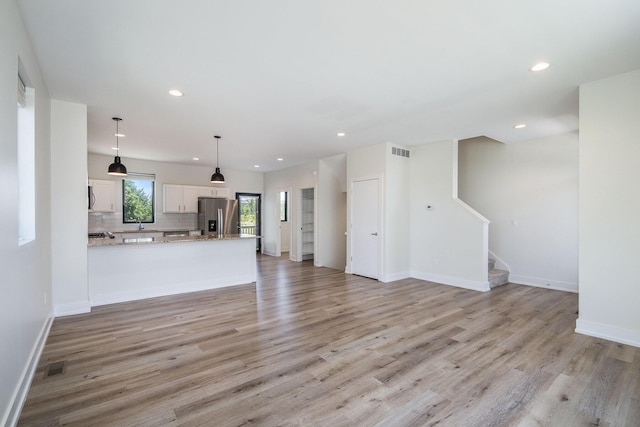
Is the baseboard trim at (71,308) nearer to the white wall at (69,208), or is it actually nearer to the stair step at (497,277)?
the white wall at (69,208)

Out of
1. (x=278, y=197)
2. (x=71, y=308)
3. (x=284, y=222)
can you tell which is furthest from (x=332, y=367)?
(x=284, y=222)

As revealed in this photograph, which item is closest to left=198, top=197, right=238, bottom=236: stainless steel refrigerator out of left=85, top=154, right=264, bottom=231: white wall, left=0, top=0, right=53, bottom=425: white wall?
left=85, top=154, right=264, bottom=231: white wall

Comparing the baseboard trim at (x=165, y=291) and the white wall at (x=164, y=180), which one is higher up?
the white wall at (x=164, y=180)

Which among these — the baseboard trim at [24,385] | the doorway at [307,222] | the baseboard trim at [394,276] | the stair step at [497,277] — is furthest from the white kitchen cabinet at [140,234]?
the stair step at [497,277]

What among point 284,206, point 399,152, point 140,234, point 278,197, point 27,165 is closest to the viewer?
point 27,165

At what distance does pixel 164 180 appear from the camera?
312 inches

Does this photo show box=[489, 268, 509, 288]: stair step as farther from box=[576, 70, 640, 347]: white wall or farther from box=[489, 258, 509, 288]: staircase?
box=[576, 70, 640, 347]: white wall

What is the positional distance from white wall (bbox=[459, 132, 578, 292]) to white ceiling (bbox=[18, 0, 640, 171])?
863 millimetres

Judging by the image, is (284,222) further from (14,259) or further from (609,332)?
(609,332)

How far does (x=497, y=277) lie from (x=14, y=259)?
644cm

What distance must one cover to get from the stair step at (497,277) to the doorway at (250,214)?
6707 mm

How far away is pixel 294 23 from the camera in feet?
7.23

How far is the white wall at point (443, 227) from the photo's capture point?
5254 mm

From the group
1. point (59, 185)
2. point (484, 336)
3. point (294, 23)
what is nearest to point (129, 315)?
point (59, 185)
